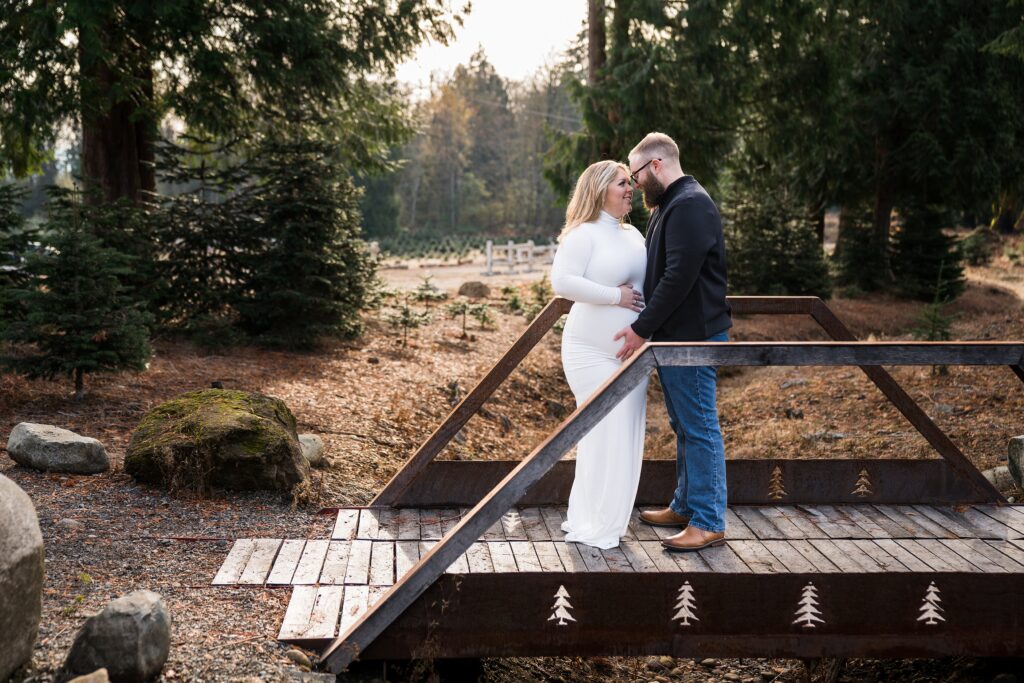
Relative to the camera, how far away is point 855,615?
4.18m

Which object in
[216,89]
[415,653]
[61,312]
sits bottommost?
[415,653]

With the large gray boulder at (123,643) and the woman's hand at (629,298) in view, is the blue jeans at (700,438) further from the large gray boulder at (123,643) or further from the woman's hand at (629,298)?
the large gray boulder at (123,643)

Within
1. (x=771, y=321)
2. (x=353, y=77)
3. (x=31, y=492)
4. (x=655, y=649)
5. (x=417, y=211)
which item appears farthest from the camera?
(x=417, y=211)

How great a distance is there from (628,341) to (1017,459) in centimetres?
374

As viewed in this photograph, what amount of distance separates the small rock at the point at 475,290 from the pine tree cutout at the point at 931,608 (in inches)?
613

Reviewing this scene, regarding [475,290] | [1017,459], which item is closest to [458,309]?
[475,290]

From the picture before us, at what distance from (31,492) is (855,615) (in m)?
4.81

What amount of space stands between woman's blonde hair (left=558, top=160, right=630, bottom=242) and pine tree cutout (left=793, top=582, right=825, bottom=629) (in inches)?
79.9

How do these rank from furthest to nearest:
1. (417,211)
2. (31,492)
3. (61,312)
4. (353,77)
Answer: (417,211), (353,77), (61,312), (31,492)

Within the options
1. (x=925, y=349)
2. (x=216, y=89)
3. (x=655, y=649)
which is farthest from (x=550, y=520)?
(x=216, y=89)

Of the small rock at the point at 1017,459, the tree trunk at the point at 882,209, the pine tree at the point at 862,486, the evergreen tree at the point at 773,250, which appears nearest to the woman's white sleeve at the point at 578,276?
the pine tree at the point at 862,486

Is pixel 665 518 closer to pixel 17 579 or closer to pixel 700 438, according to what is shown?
pixel 700 438

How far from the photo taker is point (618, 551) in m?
4.58

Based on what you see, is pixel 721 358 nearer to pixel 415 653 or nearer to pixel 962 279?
pixel 415 653
